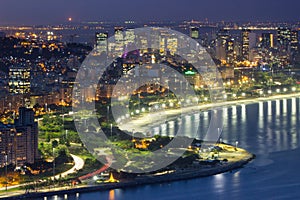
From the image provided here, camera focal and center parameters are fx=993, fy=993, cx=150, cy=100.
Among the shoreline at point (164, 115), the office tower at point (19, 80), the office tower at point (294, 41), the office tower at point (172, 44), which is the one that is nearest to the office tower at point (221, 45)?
the office tower at point (172, 44)

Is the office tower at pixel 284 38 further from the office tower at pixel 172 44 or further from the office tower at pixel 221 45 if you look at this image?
the office tower at pixel 172 44

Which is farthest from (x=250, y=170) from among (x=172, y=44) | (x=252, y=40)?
(x=252, y=40)

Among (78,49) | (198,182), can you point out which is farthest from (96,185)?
(78,49)

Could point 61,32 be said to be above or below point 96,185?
above

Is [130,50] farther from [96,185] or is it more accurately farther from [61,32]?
[96,185]

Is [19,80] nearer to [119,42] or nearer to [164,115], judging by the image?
[164,115]

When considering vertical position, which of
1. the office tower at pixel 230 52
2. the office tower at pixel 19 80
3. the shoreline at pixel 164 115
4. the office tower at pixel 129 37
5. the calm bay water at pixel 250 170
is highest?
the office tower at pixel 129 37

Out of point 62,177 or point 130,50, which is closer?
point 62,177
